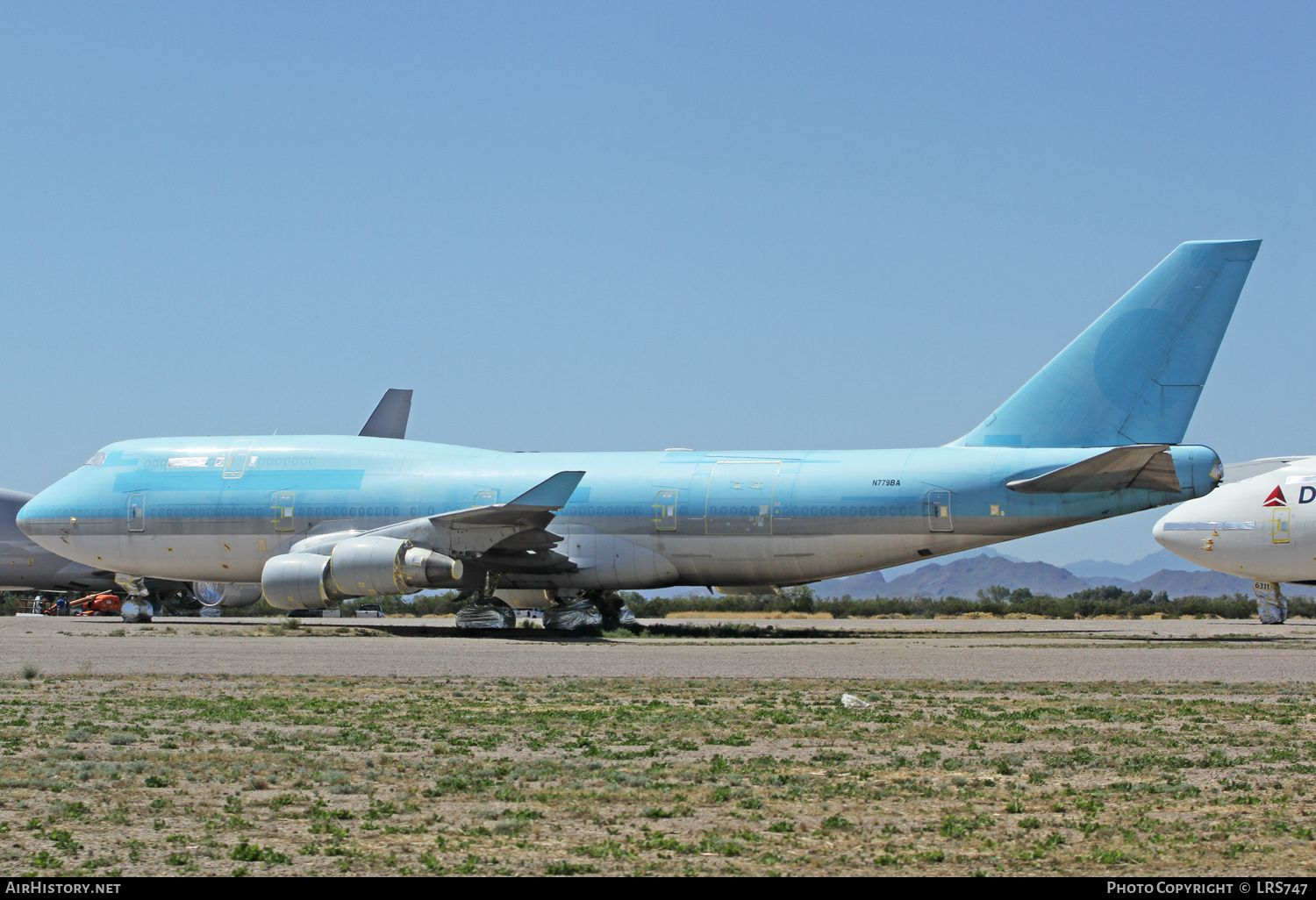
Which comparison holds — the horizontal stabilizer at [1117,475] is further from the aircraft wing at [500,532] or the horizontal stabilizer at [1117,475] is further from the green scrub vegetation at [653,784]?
the green scrub vegetation at [653,784]

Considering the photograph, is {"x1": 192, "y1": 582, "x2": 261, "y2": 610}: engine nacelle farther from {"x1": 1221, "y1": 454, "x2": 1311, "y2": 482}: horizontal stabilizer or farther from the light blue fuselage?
{"x1": 1221, "y1": 454, "x2": 1311, "y2": 482}: horizontal stabilizer

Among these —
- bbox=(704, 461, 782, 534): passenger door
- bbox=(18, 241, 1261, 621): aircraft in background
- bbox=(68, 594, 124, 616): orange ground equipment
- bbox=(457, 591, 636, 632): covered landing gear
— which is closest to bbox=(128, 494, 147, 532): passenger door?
bbox=(18, 241, 1261, 621): aircraft in background

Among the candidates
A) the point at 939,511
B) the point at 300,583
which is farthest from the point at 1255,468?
the point at 300,583

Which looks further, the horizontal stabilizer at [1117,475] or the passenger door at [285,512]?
the passenger door at [285,512]

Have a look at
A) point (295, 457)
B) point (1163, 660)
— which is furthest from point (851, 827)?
point (295, 457)

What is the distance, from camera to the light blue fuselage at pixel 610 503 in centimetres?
2781

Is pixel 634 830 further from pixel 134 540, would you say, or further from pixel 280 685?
pixel 134 540

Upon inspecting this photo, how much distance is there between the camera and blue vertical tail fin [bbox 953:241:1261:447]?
26344mm

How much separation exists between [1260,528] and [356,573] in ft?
83.9

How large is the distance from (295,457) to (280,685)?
18.5 metres

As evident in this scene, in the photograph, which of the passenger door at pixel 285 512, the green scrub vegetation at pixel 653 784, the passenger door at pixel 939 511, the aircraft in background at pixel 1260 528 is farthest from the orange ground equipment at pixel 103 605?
the aircraft in background at pixel 1260 528

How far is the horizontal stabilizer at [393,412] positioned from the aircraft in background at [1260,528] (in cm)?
2931

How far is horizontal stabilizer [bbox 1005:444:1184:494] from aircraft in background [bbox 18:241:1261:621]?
0.05 metres

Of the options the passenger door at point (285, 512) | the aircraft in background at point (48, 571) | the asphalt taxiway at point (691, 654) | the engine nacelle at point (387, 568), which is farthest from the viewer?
the aircraft in background at point (48, 571)
